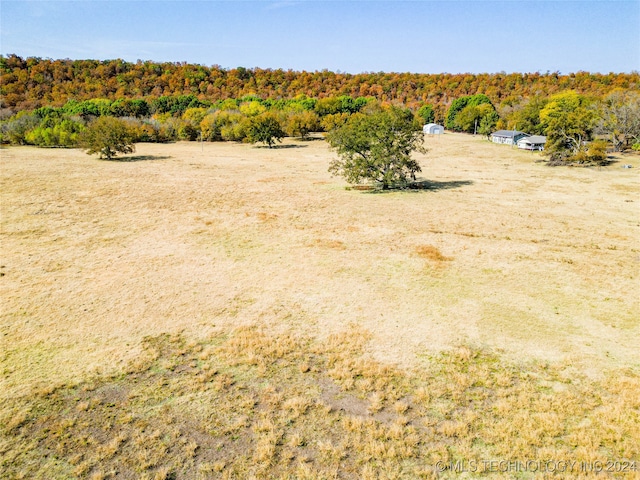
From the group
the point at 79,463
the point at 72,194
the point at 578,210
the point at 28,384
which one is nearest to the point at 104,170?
the point at 72,194

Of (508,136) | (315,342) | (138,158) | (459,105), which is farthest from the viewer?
(459,105)

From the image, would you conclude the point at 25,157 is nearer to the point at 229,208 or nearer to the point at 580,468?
the point at 229,208

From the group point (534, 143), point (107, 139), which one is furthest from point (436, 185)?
point (107, 139)

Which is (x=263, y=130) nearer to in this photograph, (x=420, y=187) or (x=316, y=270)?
(x=420, y=187)

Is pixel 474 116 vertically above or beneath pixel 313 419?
above

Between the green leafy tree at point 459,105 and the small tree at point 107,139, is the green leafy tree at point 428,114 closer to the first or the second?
the green leafy tree at point 459,105

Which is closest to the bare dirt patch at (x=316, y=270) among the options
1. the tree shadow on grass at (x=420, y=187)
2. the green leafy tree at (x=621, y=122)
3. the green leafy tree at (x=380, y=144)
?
the tree shadow on grass at (x=420, y=187)
